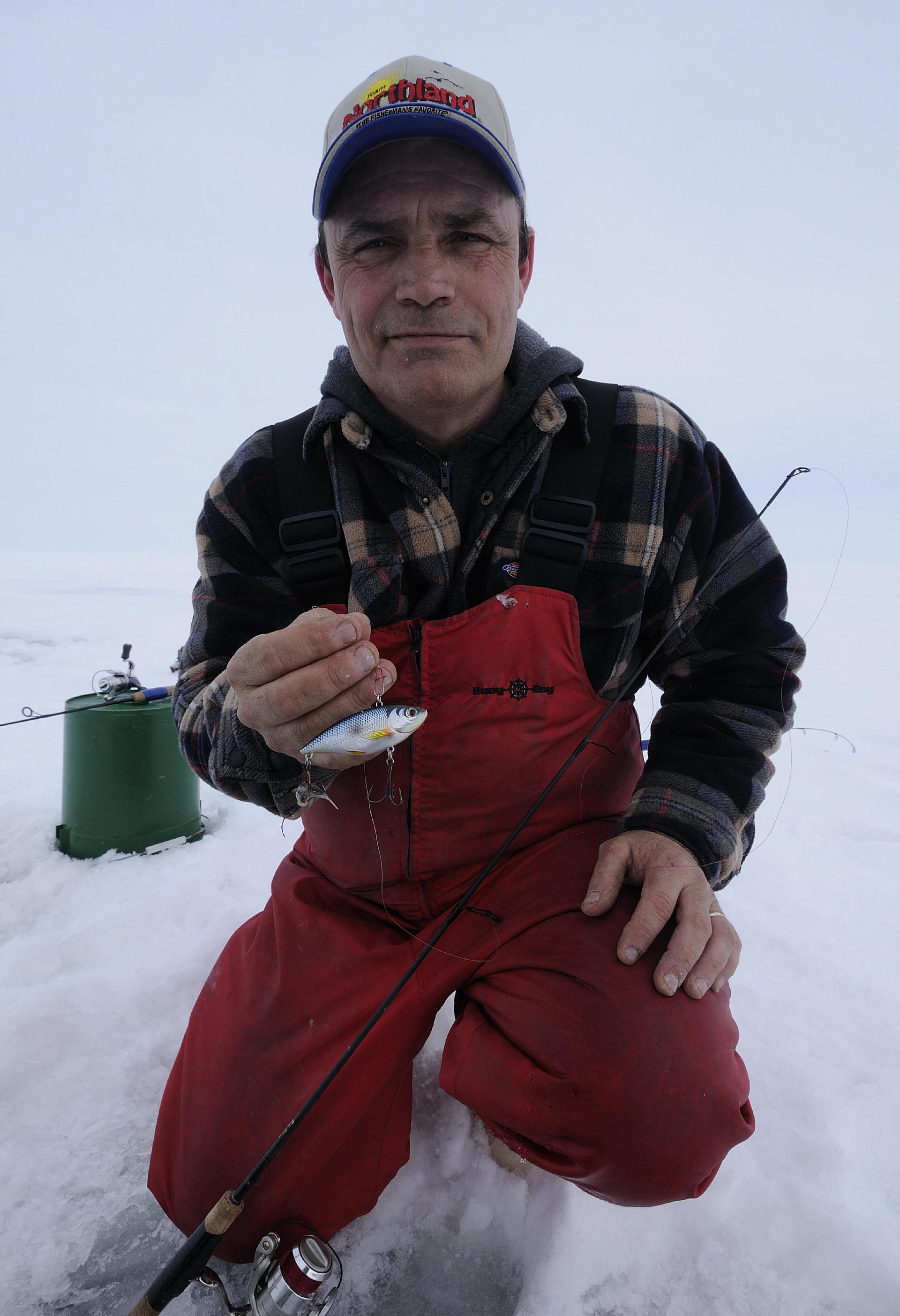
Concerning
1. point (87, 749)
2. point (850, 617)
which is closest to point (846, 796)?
point (87, 749)

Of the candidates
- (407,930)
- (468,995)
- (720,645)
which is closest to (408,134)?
(720,645)

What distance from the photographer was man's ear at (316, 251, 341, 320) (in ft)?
6.51

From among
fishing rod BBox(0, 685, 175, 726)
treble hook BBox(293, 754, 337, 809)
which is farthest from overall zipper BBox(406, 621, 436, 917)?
fishing rod BBox(0, 685, 175, 726)

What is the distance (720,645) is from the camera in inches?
78.1

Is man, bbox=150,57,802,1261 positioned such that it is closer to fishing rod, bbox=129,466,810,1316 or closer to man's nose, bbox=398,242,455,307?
man's nose, bbox=398,242,455,307

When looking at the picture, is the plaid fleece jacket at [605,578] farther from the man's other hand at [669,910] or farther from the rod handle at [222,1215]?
the rod handle at [222,1215]

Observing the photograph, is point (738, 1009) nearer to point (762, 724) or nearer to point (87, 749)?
point (762, 724)

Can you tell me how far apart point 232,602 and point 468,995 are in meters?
1.25

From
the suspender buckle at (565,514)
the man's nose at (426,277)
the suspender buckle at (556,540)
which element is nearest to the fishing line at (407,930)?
the suspender buckle at (556,540)

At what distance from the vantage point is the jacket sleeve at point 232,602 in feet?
6.02

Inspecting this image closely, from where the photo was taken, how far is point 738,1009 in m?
2.28

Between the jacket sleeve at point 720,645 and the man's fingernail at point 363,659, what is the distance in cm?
90

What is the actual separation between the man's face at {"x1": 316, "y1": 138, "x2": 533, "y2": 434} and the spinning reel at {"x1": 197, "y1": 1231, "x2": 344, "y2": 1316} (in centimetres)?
193

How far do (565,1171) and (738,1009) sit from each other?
42.1 inches
